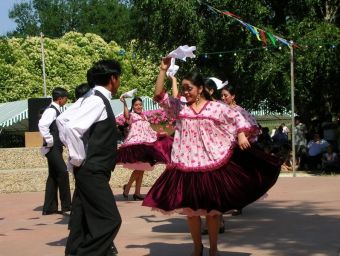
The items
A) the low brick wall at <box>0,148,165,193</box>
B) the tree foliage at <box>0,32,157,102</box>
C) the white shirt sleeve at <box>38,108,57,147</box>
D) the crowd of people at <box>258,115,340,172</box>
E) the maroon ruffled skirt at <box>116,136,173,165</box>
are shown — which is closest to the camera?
the white shirt sleeve at <box>38,108,57,147</box>

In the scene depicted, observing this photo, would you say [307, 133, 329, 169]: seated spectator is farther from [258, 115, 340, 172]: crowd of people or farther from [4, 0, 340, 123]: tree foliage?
[4, 0, 340, 123]: tree foliage

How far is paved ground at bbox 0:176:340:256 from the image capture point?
296 inches

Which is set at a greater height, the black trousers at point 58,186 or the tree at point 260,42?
the tree at point 260,42

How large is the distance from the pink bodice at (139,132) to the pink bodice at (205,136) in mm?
5116

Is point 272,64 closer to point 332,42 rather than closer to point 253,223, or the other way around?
point 332,42

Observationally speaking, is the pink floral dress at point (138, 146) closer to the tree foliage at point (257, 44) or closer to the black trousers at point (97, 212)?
the black trousers at point (97, 212)

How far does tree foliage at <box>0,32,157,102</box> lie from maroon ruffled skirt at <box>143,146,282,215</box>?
4134 cm

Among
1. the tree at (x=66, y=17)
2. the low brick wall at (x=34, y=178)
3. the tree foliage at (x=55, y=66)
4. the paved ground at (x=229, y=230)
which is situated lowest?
the paved ground at (x=229, y=230)

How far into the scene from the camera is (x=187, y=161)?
695 cm

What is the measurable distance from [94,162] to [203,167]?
4.06ft

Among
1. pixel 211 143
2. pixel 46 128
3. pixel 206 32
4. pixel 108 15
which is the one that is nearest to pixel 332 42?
pixel 206 32

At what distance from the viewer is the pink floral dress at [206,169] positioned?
683cm

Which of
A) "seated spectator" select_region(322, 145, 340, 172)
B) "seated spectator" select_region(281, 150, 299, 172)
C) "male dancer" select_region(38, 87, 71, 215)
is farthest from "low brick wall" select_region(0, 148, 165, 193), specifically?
"seated spectator" select_region(281, 150, 299, 172)

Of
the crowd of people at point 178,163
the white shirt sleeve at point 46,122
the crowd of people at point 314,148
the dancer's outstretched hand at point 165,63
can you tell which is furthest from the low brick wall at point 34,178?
the dancer's outstretched hand at point 165,63
